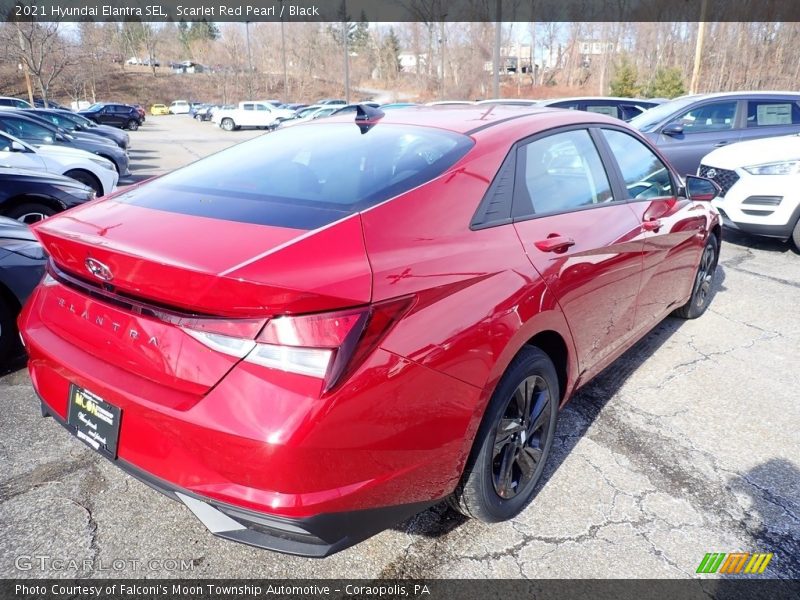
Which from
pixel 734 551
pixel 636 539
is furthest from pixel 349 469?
pixel 734 551

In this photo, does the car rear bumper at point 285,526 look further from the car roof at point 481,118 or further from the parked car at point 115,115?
the parked car at point 115,115

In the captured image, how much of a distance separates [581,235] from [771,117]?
8.51 metres

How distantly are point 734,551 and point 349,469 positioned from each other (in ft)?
5.48

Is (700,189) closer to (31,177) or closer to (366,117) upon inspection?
(366,117)

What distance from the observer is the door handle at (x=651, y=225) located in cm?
320

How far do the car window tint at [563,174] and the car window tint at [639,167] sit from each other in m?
0.27

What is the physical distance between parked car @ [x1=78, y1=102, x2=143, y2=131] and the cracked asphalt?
37453 mm

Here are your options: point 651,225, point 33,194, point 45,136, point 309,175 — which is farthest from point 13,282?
point 45,136

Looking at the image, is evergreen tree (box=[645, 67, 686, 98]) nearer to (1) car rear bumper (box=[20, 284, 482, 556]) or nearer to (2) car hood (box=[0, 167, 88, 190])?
(2) car hood (box=[0, 167, 88, 190])

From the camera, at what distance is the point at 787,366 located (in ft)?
12.8

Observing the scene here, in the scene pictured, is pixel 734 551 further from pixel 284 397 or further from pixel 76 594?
pixel 76 594

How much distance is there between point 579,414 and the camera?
10.8 ft

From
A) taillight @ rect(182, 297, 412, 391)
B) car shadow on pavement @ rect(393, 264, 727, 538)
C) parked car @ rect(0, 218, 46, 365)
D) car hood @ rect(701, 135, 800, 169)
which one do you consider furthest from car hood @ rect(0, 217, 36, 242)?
car hood @ rect(701, 135, 800, 169)

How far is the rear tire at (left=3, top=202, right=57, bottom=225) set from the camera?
604 cm
